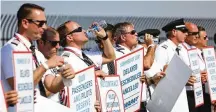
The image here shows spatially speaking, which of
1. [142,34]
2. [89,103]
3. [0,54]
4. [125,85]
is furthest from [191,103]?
[0,54]

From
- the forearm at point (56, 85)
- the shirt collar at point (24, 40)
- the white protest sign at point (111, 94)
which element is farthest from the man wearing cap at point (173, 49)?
the shirt collar at point (24, 40)

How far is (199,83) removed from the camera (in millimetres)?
9375

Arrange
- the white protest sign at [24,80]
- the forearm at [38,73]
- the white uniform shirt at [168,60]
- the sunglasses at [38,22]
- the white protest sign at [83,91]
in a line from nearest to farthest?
the white protest sign at [24,80]
the forearm at [38,73]
the sunglasses at [38,22]
the white protest sign at [83,91]
the white uniform shirt at [168,60]

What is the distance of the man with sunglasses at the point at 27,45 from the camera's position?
5848mm

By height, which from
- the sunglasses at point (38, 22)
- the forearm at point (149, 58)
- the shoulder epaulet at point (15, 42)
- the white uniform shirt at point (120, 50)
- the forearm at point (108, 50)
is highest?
the sunglasses at point (38, 22)

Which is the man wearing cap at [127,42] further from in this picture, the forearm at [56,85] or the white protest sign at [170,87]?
the forearm at [56,85]

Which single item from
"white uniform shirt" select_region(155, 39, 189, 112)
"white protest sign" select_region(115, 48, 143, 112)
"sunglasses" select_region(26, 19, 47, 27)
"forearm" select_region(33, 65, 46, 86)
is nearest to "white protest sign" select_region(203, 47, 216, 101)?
"white uniform shirt" select_region(155, 39, 189, 112)

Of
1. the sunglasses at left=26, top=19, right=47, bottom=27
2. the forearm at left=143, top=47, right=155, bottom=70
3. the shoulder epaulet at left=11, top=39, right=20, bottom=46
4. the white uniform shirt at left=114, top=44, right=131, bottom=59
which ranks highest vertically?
the sunglasses at left=26, top=19, right=47, bottom=27

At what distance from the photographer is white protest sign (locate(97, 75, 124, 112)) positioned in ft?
23.7

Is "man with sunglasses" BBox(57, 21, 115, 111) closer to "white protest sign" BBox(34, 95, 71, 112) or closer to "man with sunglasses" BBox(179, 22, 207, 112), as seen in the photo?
"white protest sign" BBox(34, 95, 71, 112)

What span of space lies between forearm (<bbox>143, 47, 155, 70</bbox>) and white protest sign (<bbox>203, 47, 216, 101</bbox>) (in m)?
1.43

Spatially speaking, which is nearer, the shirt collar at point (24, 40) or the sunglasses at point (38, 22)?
the shirt collar at point (24, 40)

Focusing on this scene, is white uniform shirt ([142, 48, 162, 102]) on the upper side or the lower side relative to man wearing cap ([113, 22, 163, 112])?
lower

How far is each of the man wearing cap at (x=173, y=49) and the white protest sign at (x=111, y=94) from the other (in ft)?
4.29
